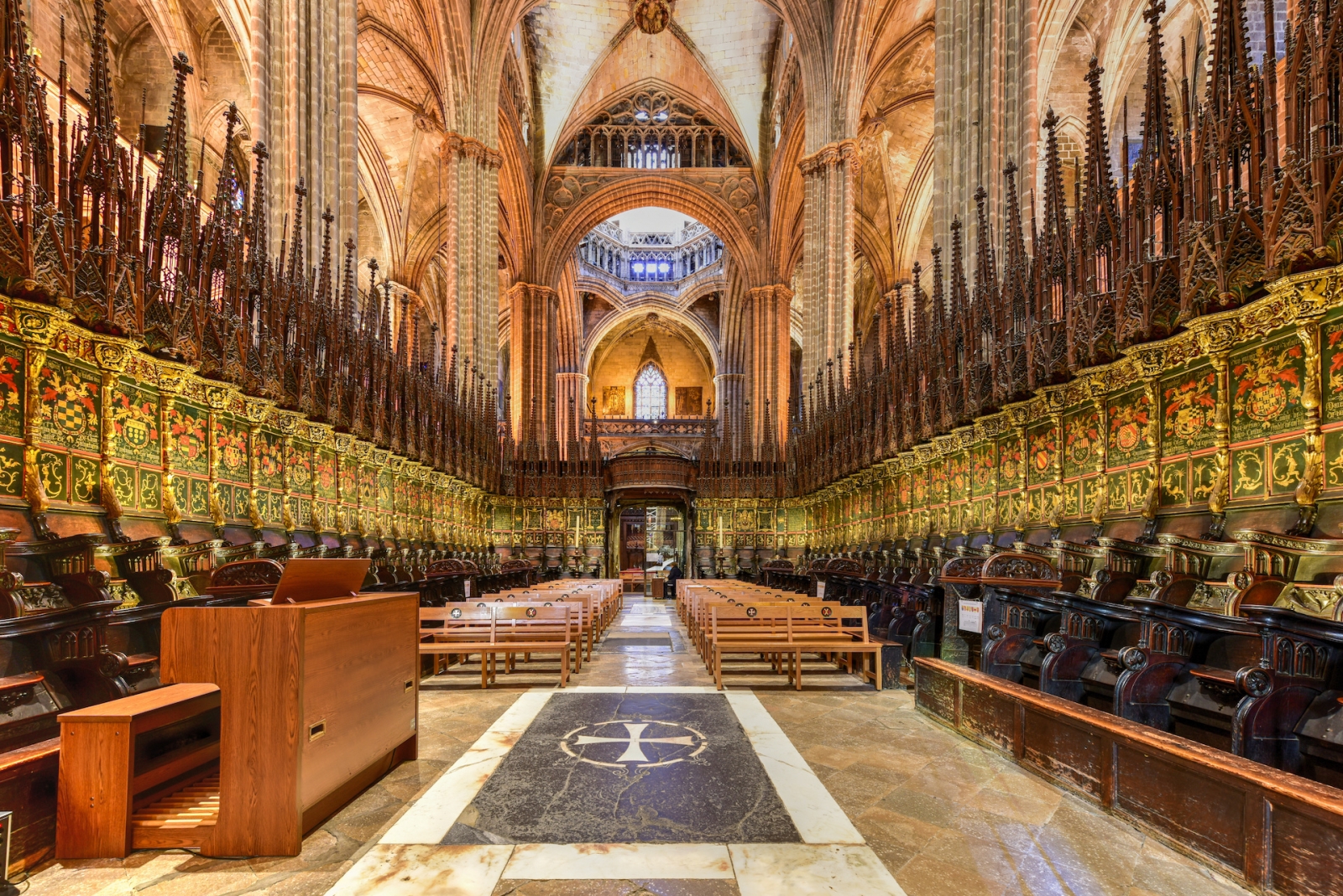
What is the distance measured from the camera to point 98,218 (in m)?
5.25

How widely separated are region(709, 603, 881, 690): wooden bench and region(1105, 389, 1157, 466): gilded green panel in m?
2.64

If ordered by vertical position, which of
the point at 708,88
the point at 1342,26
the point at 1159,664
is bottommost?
the point at 1159,664

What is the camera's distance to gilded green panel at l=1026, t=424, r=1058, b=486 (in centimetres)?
716

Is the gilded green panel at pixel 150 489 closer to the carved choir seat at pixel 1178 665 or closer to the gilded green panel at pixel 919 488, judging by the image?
the carved choir seat at pixel 1178 665

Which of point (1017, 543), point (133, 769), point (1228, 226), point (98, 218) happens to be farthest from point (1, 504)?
point (1228, 226)

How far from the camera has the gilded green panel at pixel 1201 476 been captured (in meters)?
5.10

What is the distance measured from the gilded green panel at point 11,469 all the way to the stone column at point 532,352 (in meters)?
20.6

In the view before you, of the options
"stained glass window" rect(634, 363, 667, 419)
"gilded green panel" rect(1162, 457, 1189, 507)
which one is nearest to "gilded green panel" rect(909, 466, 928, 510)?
"gilded green panel" rect(1162, 457, 1189, 507)

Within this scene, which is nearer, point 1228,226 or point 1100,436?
point 1228,226

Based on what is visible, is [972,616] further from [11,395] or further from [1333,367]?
[11,395]

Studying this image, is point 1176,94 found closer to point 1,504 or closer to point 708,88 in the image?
point 708,88

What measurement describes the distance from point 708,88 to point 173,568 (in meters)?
27.3

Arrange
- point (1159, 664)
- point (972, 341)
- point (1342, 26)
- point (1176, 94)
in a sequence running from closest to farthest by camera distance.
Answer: point (1159, 664) → point (1342, 26) → point (972, 341) → point (1176, 94)

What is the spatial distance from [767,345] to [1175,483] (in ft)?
73.5
